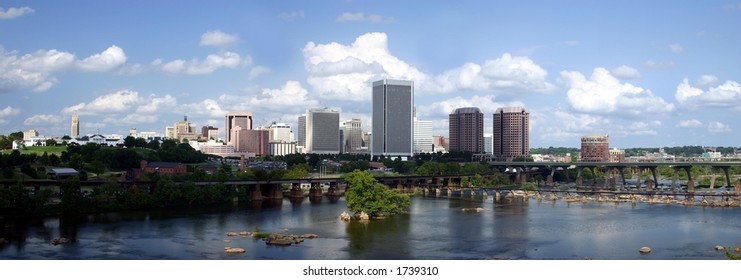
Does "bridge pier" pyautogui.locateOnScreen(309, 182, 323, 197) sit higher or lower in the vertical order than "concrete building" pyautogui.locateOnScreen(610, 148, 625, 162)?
lower

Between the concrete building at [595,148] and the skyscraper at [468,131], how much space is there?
9.96 metres

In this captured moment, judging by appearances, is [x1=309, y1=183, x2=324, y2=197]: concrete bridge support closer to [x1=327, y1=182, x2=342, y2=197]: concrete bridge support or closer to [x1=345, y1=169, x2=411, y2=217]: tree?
[x1=327, y1=182, x2=342, y2=197]: concrete bridge support

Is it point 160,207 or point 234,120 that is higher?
point 234,120

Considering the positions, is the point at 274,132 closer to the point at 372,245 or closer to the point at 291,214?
the point at 291,214

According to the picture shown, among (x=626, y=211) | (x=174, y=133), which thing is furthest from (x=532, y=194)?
(x=174, y=133)

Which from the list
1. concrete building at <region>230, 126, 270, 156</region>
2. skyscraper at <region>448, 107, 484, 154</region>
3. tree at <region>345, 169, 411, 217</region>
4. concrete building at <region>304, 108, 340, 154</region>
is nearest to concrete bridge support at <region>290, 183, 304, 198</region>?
tree at <region>345, 169, 411, 217</region>

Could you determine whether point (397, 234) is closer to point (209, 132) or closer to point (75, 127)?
point (75, 127)

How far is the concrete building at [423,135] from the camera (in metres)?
80.5

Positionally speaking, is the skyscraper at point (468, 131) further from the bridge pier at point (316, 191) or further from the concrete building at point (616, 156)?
the bridge pier at point (316, 191)

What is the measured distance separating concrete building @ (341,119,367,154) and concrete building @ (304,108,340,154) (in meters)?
5.46

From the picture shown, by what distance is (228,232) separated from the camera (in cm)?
1658

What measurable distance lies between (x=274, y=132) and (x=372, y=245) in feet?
248

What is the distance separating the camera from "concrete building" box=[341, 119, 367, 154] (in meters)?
83.3
